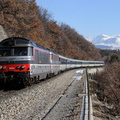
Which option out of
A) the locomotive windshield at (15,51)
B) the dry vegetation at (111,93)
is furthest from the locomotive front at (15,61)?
the dry vegetation at (111,93)

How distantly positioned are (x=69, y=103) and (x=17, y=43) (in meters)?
6.12

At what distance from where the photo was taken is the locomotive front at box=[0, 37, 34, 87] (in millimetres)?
15477

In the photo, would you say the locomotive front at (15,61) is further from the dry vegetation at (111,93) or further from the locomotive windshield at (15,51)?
the dry vegetation at (111,93)

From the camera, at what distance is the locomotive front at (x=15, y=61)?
1548 centimetres

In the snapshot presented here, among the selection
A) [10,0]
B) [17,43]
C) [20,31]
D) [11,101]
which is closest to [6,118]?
[11,101]

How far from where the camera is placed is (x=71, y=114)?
920cm

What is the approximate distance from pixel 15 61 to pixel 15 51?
2.40 feet

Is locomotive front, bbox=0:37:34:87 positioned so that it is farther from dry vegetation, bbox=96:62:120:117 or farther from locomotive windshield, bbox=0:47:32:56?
dry vegetation, bbox=96:62:120:117

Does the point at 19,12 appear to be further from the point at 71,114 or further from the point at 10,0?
the point at 71,114

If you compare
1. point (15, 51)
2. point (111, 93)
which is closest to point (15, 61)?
point (15, 51)

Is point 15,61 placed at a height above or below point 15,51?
below

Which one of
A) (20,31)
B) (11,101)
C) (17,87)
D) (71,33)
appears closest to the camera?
(11,101)

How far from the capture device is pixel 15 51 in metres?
15.9

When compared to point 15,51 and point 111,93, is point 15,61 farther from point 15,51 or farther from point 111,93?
point 111,93
